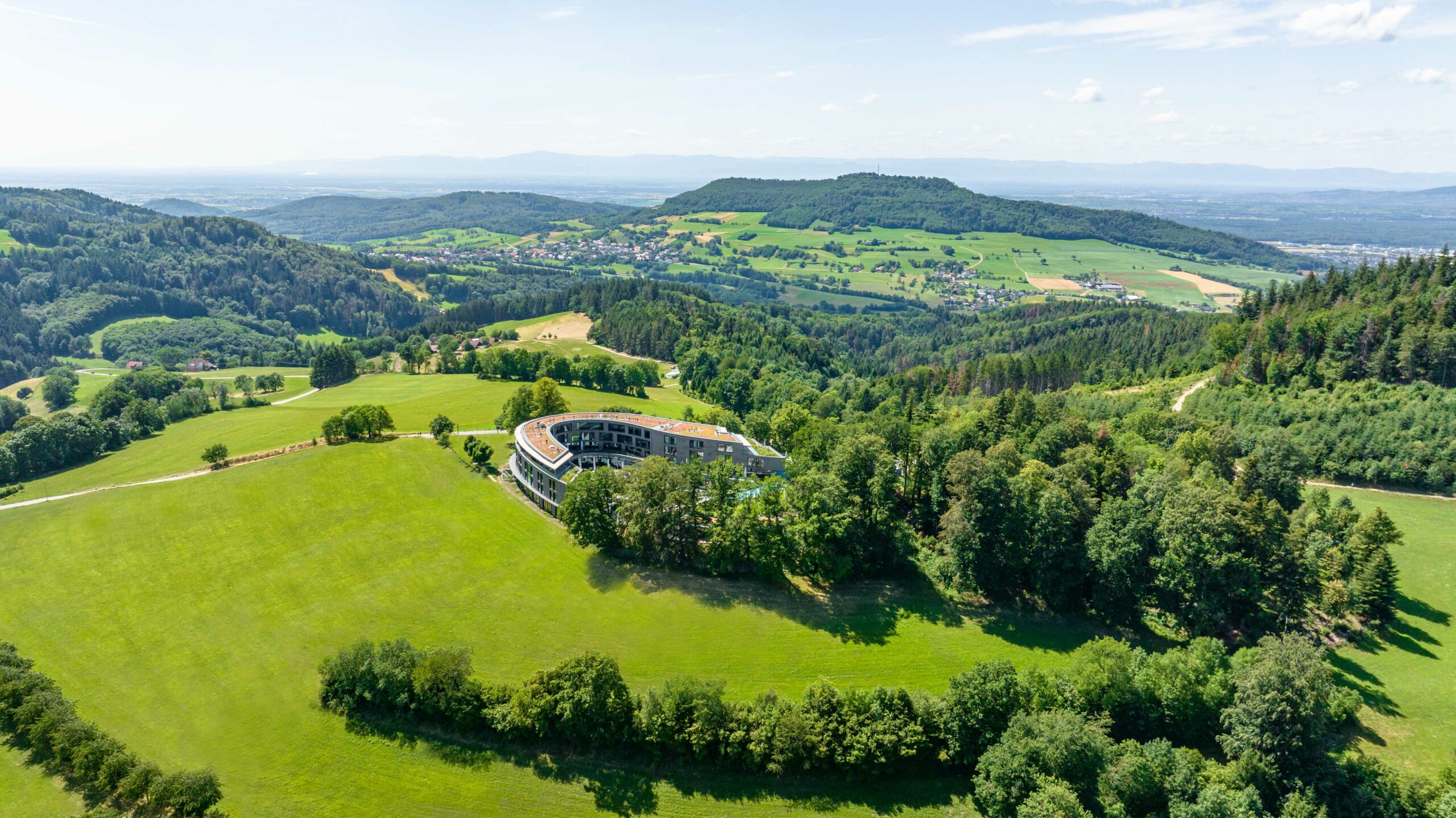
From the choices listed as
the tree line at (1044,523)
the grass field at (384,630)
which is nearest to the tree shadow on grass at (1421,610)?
the tree line at (1044,523)

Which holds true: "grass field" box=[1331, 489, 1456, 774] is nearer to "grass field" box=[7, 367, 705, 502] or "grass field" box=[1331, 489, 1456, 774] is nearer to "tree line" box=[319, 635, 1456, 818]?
"tree line" box=[319, 635, 1456, 818]

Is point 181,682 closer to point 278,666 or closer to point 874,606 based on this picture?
point 278,666

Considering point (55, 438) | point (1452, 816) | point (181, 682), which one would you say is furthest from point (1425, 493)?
point (55, 438)

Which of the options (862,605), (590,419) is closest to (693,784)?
(862,605)

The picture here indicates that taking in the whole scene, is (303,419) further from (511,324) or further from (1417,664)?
(1417,664)

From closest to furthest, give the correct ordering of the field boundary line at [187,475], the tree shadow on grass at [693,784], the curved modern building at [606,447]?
the tree shadow on grass at [693,784] → the curved modern building at [606,447] → the field boundary line at [187,475]

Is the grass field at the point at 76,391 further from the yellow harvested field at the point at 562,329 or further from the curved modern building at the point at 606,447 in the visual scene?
the curved modern building at the point at 606,447
